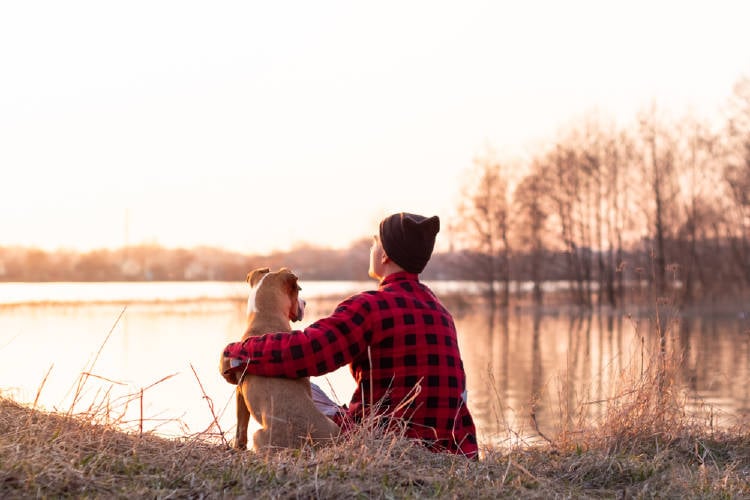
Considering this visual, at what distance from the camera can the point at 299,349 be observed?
3.60 m

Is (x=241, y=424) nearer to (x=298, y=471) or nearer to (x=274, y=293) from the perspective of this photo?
(x=274, y=293)

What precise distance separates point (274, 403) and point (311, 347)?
12.8 inches

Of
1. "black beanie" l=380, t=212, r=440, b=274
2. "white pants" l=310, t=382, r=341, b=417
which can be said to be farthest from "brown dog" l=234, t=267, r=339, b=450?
"black beanie" l=380, t=212, r=440, b=274

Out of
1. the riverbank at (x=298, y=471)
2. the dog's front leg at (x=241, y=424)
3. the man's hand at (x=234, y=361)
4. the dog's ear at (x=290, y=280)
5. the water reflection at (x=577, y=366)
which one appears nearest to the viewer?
the riverbank at (x=298, y=471)

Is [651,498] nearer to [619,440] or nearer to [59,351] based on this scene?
[619,440]

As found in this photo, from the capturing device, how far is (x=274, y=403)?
12.0 ft

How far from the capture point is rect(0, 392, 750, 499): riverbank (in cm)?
305

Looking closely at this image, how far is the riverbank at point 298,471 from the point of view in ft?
10.0

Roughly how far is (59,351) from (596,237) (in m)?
33.8

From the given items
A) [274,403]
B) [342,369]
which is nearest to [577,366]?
[342,369]

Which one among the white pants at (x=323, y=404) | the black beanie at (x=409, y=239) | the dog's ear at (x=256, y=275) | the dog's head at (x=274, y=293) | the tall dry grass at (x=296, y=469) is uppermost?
the black beanie at (x=409, y=239)

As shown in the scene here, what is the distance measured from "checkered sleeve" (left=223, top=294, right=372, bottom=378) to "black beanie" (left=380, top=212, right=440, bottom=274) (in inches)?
12.6

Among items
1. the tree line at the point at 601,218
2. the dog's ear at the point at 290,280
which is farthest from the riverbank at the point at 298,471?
the tree line at the point at 601,218

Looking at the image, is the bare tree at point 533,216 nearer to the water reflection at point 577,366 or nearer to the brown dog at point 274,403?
the water reflection at point 577,366
